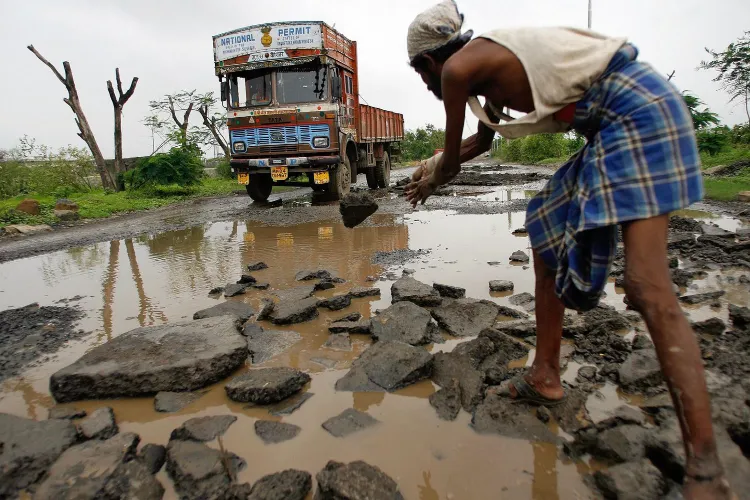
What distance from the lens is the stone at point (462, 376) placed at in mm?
2096


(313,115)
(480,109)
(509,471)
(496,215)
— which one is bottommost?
(509,471)

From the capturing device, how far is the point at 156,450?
1.82 meters

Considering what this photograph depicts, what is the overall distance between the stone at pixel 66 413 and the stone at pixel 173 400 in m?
0.31

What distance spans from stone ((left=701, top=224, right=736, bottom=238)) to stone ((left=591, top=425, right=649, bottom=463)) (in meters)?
3.93

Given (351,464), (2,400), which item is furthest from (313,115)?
(351,464)

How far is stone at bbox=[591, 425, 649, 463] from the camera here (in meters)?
1.63

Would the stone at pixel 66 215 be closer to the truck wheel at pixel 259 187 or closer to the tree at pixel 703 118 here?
the truck wheel at pixel 259 187

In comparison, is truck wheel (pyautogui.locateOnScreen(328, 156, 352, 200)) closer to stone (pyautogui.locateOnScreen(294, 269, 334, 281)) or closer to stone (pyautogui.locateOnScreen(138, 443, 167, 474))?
stone (pyautogui.locateOnScreen(294, 269, 334, 281))

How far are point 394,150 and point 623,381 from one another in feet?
50.9

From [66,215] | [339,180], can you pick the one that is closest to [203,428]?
[339,180]

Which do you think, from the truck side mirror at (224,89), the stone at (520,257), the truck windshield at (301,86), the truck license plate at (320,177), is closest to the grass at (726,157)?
the truck license plate at (320,177)

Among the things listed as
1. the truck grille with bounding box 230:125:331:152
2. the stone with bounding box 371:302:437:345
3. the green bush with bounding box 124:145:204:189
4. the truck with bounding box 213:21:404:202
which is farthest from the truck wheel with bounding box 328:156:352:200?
the stone with bounding box 371:302:437:345

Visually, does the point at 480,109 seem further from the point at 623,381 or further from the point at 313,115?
the point at 313,115

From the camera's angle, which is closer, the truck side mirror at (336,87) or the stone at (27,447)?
the stone at (27,447)
